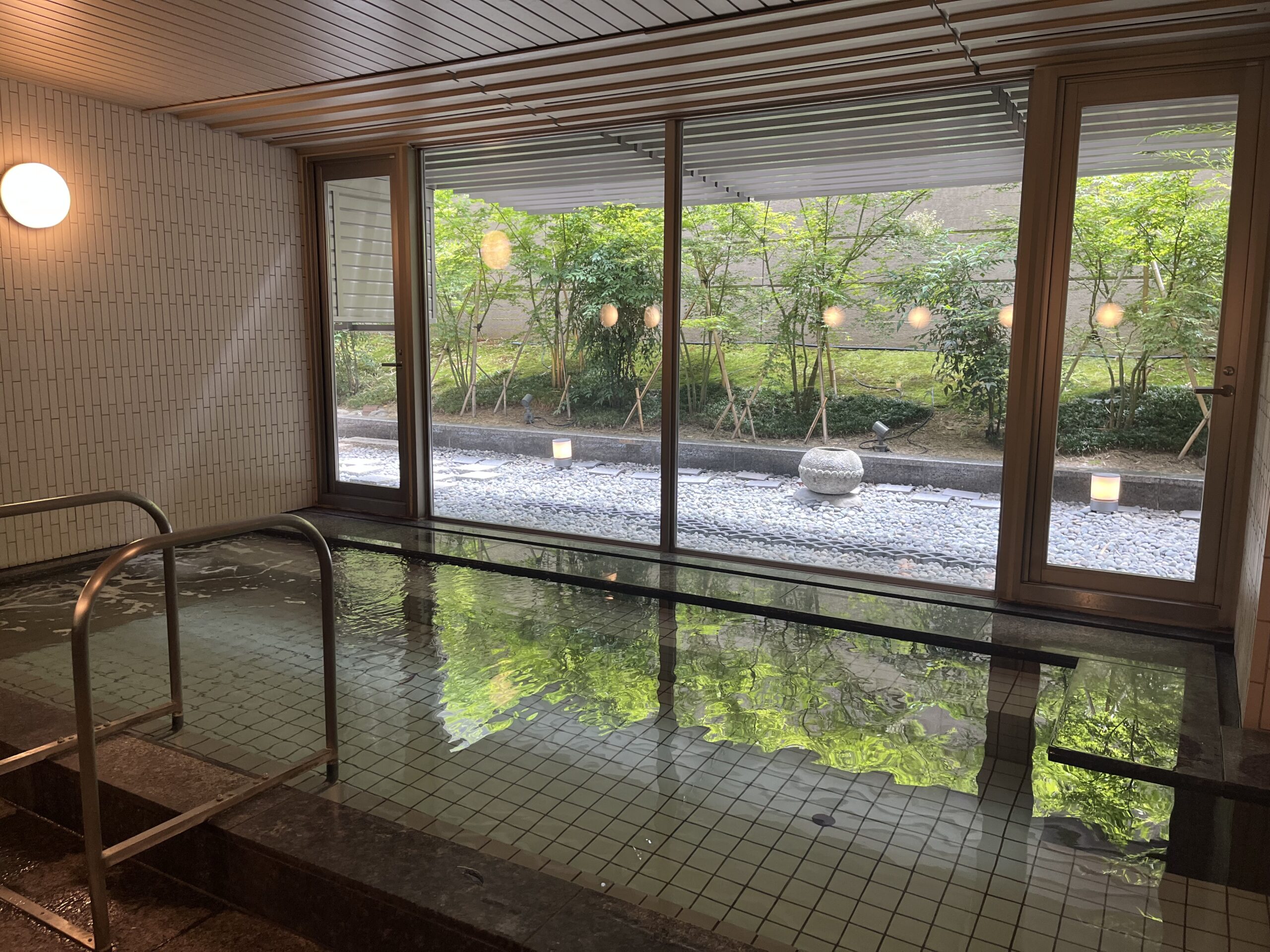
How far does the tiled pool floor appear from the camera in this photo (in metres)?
2.12

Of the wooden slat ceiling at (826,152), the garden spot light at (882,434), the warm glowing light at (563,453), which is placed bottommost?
the warm glowing light at (563,453)

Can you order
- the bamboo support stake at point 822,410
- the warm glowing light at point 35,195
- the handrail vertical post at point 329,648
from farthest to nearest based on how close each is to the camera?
the bamboo support stake at point 822,410 → the warm glowing light at point 35,195 → the handrail vertical post at point 329,648

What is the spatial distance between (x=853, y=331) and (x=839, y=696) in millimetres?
2337

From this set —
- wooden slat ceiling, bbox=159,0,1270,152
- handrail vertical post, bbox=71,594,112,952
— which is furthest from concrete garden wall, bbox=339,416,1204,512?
handrail vertical post, bbox=71,594,112,952

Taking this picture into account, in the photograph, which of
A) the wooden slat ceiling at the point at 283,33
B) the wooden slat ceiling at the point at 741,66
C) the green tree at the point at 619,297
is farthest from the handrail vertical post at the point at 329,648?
the green tree at the point at 619,297

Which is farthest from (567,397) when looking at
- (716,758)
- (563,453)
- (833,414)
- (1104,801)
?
(1104,801)

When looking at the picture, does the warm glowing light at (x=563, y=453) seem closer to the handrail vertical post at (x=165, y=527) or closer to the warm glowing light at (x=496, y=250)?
the warm glowing light at (x=496, y=250)

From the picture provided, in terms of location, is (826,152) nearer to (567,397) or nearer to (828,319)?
(828,319)

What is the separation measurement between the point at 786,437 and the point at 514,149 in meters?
2.52

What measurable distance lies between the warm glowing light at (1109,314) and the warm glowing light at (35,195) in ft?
17.6

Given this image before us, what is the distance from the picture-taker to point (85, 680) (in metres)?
1.85

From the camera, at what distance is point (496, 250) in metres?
5.89

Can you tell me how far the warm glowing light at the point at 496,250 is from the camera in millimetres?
5848

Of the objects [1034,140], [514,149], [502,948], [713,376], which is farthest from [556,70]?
[502,948]
